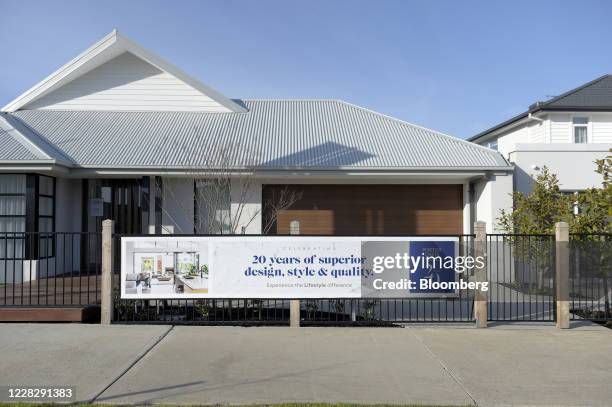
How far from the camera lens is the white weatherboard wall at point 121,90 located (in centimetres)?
1836

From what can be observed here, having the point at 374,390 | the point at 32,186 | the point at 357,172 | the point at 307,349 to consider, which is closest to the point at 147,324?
the point at 307,349

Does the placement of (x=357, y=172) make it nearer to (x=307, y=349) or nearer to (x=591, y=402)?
(x=307, y=349)

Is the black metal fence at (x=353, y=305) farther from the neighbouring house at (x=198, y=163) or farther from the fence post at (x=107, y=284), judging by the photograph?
the neighbouring house at (x=198, y=163)

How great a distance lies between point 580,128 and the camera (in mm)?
22859

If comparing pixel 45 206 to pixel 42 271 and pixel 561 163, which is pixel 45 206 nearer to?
pixel 42 271

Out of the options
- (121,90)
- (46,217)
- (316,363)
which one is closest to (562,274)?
(316,363)

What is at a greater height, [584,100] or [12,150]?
[584,100]

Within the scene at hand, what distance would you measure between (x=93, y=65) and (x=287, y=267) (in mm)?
12362

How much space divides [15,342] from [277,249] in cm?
423

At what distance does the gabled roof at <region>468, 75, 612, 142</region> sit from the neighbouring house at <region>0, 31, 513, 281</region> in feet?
23.3

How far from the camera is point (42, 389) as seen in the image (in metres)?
6.02

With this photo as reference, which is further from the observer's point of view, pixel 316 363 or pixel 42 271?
pixel 42 271

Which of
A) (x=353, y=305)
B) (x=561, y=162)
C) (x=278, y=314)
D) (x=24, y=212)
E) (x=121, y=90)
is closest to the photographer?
(x=353, y=305)

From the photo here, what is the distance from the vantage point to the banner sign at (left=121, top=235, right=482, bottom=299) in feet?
30.8
